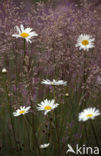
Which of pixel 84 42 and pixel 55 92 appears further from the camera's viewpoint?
pixel 55 92

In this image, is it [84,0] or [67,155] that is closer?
[67,155]

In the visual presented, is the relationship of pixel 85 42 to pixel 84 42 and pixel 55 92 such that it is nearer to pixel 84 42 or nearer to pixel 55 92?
pixel 84 42

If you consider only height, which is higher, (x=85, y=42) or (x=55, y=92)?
(x=85, y=42)

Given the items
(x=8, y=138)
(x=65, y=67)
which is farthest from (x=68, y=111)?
(x=8, y=138)

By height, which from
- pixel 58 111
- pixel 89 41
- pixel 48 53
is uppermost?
pixel 48 53

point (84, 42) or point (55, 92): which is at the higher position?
point (84, 42)

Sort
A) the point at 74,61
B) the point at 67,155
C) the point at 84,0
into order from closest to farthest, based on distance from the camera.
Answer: the point at 67,155 < the point at 74,61 < the point at 84,0

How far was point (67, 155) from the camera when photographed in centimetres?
179

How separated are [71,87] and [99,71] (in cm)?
53

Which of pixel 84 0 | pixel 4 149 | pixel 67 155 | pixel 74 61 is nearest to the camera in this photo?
pixel 67 155

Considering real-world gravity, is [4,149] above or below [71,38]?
below

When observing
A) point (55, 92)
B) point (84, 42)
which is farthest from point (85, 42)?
point (55, 92)

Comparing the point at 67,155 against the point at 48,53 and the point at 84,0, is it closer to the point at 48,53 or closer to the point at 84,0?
the point at 48,53

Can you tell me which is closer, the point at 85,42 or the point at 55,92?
the point at 85,42
